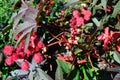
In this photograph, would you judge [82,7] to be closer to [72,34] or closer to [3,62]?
[72,34]

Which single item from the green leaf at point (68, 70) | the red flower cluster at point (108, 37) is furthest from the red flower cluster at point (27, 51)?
the red flower cluster at point (108, 37)

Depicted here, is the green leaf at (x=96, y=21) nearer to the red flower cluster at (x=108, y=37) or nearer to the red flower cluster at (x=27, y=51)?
the red flower cluster at (x=108, y=37)

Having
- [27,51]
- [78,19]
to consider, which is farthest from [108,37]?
[27,51]

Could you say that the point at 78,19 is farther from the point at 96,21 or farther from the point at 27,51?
the point at 27,51

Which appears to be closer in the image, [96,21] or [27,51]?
[27,51]

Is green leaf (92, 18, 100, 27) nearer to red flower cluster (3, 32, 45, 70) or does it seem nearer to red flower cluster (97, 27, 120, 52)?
red flower cluster (97, 27, 120, 52)

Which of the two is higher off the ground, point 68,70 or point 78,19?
point 78,19

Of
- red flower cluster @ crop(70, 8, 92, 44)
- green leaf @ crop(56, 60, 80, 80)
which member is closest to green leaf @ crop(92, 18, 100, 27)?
red flower cluster @ crop(70, 8, 92, 44)

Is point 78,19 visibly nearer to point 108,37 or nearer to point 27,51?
point 108,37

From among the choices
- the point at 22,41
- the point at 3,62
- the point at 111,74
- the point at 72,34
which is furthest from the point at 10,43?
the point at 111,74
